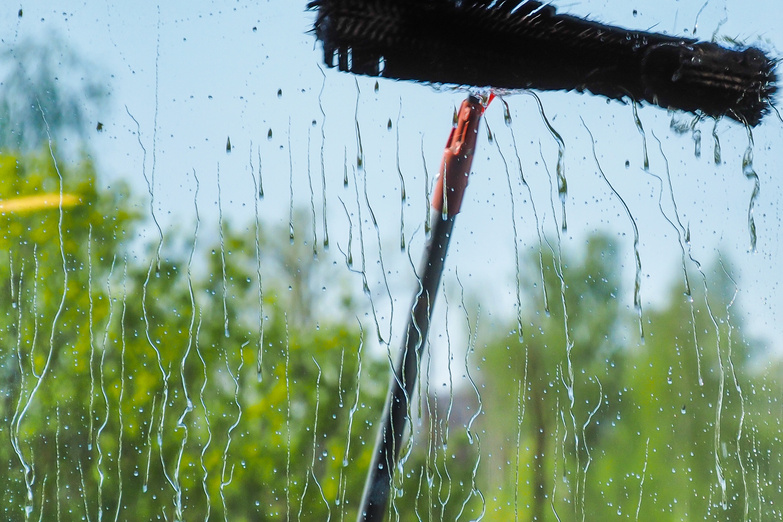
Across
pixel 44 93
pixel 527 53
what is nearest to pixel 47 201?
pixel 44 93

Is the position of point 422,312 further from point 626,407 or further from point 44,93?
point 44,93

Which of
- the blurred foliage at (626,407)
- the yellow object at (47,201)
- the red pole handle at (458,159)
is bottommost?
the blurred foliage at (626,407)

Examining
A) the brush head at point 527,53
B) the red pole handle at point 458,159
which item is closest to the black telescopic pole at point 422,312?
the red pole handle at point 458,159

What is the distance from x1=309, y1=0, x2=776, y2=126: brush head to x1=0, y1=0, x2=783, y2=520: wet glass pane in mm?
53

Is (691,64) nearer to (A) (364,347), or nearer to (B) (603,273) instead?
(B) (603,273)

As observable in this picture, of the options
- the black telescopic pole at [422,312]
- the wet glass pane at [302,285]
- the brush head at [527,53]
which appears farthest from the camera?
the wet glass pane at [302,285]

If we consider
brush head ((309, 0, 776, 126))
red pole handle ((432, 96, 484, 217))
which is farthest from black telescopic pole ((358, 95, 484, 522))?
brush head ((309, 0, 776, 126))

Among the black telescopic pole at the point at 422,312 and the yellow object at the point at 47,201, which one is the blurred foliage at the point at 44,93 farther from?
the black telescopic pole at the point at 422,312

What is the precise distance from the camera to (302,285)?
105 cm

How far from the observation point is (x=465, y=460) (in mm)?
1028

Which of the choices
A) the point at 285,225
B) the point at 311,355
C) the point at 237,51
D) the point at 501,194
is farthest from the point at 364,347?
the point at 237,51

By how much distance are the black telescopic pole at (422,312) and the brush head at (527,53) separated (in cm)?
11

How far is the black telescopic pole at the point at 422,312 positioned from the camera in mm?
868

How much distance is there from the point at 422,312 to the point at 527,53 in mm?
349
